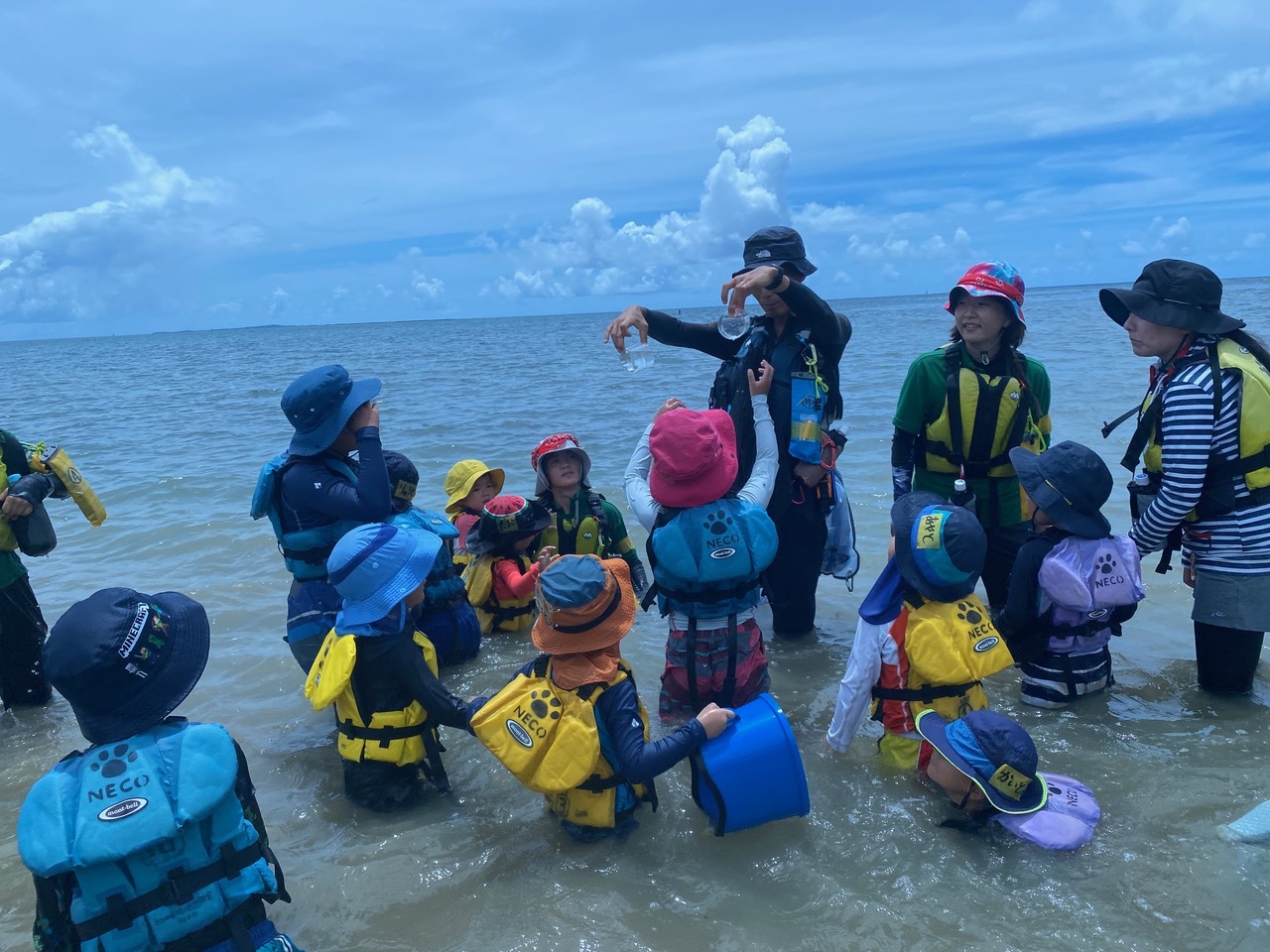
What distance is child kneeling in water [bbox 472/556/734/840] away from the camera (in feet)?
10.0

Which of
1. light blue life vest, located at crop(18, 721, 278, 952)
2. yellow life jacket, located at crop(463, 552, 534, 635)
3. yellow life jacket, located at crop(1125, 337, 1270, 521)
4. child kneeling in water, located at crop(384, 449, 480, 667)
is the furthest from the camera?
yellow life jacket, located at crop(463, 552, 534, 635)

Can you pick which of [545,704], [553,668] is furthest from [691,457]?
[545,704]

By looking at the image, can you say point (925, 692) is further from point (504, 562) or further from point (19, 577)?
point (19, 577)

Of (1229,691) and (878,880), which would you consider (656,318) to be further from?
(1229,691)

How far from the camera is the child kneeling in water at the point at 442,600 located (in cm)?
523

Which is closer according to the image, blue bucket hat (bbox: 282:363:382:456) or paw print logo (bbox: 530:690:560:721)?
paw print logo (bbox: 530:690:560:721)

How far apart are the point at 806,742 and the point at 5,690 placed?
470 cm

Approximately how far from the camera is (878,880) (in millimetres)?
3221

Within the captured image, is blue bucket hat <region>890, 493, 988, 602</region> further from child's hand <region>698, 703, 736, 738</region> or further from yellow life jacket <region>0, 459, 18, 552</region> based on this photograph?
yellow life jacket <region>0, 459, 18, 552</region>

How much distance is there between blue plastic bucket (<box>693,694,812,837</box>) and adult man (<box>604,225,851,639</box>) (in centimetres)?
161

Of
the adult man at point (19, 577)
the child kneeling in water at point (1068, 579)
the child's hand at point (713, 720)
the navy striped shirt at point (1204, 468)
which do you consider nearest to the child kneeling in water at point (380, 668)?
the child's hand at point (713, 720)

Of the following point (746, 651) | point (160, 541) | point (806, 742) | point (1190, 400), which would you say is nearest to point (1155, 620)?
point (1190, 400)

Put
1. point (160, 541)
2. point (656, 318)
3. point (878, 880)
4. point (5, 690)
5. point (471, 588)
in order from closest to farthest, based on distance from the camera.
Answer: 1. point (878, 880)
2. point (656, 318)
3. point (5, 690)
4. point (471, 588)
5. point (160, 541)

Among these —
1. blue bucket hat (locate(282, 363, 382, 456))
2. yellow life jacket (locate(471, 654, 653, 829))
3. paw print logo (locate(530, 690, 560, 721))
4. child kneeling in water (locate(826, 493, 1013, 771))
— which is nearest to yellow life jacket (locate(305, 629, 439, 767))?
yellow life jacket (locate(471, 654, 653, 829))
